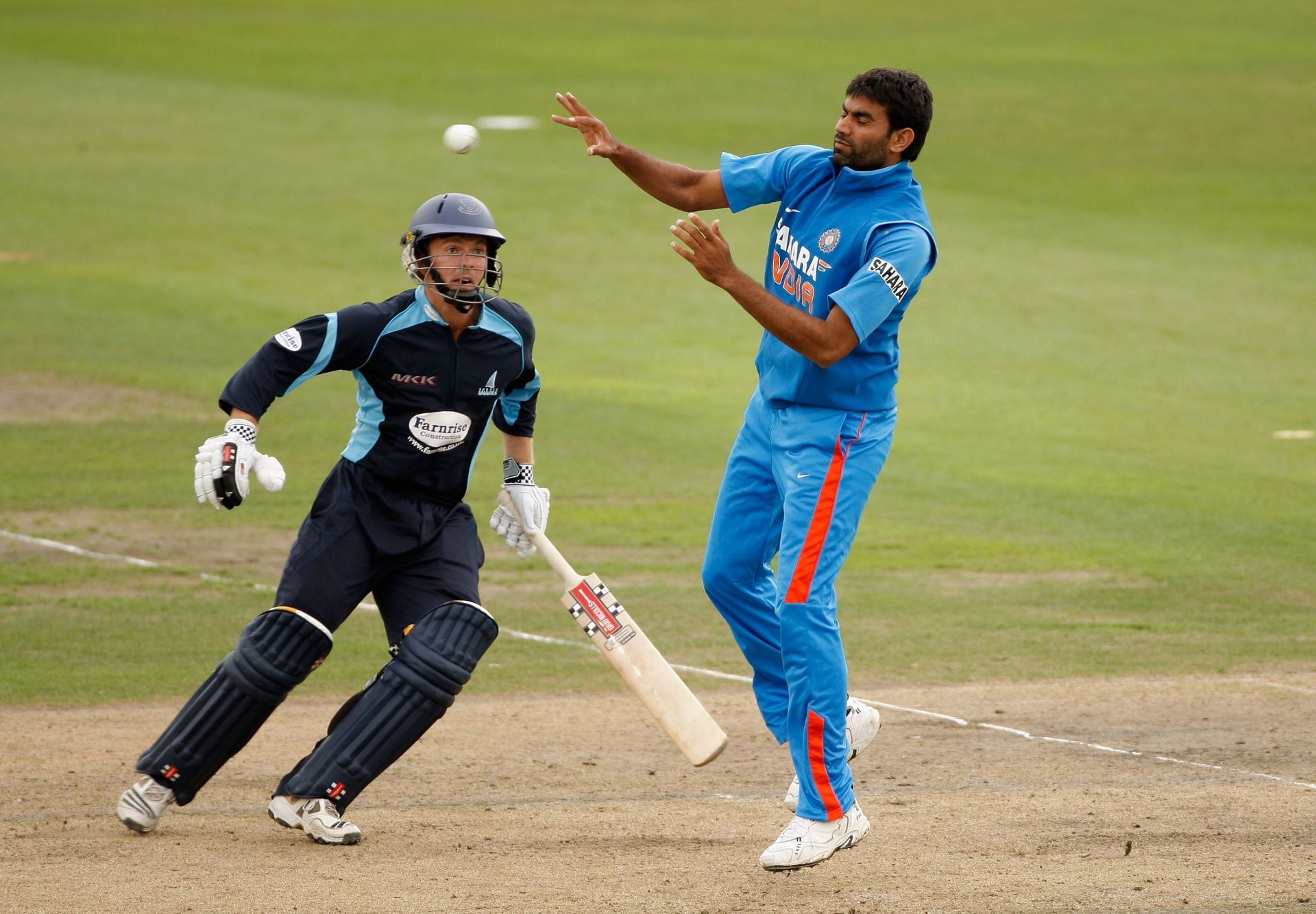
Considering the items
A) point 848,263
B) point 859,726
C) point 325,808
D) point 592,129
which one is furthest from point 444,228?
point 859,726

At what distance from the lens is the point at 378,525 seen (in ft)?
19.7

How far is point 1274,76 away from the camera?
3578 cm

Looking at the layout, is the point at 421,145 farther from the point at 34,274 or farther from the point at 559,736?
the point at 559,736

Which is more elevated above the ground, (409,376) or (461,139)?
(461,139)

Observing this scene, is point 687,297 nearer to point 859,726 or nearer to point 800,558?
point 859,726

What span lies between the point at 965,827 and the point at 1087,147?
87.5 ft

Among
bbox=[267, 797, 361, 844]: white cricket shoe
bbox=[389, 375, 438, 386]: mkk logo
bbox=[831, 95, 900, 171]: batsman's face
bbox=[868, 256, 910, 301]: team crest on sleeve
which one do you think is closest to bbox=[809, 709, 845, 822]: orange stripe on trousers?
bbox=[868, 256, 910, 301]: team crest on sleeve

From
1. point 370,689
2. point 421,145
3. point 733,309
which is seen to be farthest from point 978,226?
point 370,689

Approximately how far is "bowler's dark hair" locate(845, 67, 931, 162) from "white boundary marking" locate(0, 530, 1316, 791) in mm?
2757

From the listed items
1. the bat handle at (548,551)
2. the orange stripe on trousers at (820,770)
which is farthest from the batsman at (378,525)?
the orange stripe on trousers at (820,770)

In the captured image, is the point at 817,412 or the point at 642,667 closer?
the point at 817,412

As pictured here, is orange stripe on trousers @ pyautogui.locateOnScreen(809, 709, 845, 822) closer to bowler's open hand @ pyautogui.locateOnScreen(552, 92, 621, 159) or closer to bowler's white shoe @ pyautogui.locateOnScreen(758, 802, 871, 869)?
bowler's white shoe @ pyautogui.locateOnScreen(758, 802, 871, 869)

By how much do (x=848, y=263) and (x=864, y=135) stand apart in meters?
0.43

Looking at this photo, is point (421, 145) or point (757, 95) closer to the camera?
point (421, 145)
